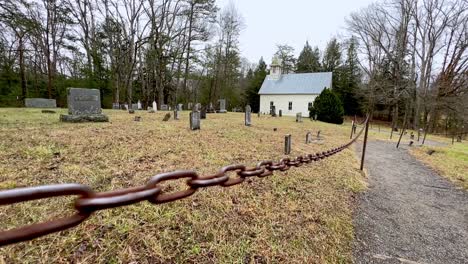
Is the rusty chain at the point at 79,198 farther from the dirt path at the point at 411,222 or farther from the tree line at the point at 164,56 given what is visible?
the tree line at the point at 164,56

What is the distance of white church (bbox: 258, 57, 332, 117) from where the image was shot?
1339 inches

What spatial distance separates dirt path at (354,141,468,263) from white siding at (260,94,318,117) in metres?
30.1

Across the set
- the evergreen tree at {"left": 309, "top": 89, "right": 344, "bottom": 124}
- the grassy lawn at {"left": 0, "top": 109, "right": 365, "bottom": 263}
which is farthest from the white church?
the grassy lawn at {"left": 0, "top": 109, "right": 365, "bottom": 263}

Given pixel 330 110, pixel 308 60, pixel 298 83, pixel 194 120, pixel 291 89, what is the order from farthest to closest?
pixel 308 60 → pixel 291 89 → pixel 298 83 → pixel 330 110 → pixel 194 120

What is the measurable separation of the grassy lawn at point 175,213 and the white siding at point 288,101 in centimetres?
3152

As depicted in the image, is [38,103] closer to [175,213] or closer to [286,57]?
[175,213]

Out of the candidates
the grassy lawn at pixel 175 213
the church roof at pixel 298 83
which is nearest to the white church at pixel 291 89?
the church roof at pixel 298 83

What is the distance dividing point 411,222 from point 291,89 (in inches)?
1344

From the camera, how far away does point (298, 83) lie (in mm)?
35719

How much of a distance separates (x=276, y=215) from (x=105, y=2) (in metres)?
24.6

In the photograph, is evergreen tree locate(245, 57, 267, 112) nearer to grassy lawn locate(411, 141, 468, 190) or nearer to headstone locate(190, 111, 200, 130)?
grassy lawn locate(411, 141, 468, 190)

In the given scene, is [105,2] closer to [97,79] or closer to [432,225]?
[97,79]

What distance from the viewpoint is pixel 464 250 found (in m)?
2.59

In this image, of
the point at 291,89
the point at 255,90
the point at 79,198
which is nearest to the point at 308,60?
the point at 291,89
